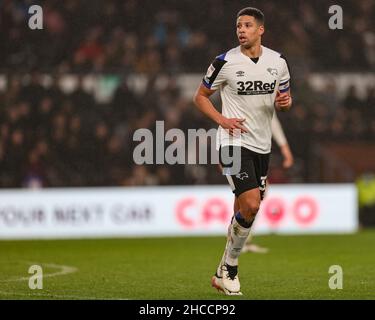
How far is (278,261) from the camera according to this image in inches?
490

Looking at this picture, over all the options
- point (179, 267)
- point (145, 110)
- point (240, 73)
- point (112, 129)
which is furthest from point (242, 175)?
point (145, 110)

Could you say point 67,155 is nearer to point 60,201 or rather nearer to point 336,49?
point 60,201

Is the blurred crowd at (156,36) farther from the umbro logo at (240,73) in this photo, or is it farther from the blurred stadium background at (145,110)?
the umbro logo at (240,73)

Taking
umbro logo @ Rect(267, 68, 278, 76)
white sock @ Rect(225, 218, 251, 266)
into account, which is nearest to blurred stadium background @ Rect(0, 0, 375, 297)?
white sock @ Rect(225, 218, 251, 266)

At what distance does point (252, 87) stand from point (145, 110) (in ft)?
36.7

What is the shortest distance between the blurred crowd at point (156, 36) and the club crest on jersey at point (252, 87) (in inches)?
470

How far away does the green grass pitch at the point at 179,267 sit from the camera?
29.4ft

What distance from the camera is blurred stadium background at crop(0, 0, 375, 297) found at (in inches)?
693

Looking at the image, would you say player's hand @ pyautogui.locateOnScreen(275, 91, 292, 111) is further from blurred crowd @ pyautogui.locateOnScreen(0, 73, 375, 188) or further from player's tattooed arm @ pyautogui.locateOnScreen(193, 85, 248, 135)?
blurred crowd @ pyautogui.locateOnScreen(0, 73, 375, 188)

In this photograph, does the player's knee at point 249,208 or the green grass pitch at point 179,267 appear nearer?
the player's knee at point 249,208

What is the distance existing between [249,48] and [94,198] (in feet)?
29.5

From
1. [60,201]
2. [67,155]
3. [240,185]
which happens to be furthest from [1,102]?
[240,185]

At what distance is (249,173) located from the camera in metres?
8.73

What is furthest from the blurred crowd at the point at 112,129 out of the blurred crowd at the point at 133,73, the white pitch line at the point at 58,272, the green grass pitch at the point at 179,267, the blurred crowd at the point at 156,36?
the white pitch line at the point at 58,272
